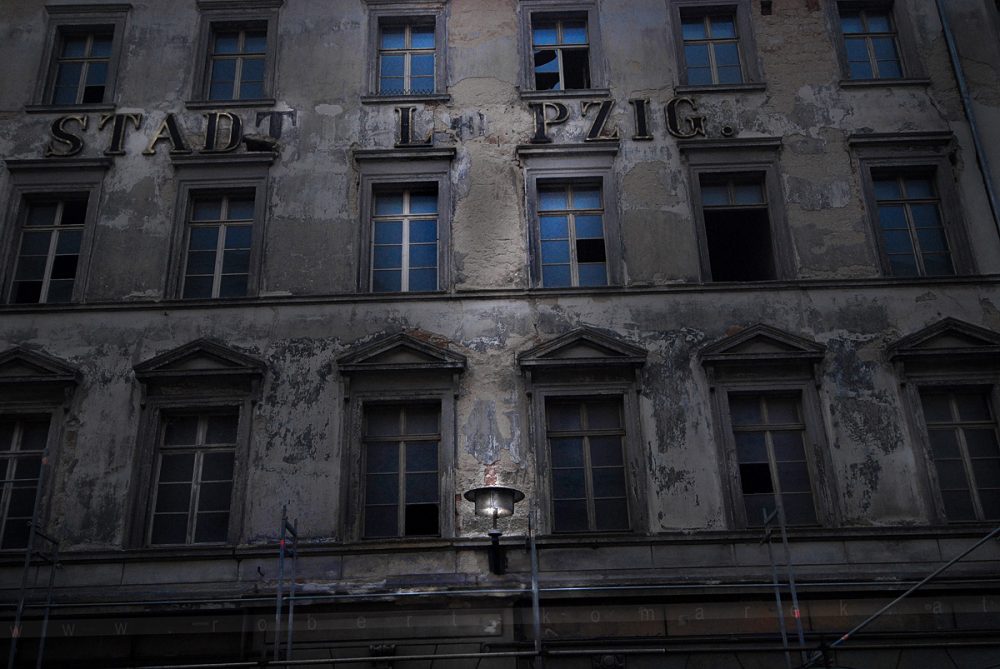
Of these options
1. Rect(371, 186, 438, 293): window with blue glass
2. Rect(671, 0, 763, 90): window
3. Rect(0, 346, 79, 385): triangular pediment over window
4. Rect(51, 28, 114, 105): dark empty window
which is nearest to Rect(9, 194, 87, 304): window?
Rect(0, 346, 79, 385): triangular pediment over window

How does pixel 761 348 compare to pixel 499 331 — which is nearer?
pixel 761 348

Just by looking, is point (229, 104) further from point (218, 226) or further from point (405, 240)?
point (405, 240)

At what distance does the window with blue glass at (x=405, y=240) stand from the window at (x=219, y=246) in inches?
77.2

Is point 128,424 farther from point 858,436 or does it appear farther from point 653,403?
point 858,436

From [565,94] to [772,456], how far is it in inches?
261

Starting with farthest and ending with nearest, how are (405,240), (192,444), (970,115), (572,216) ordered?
(970,115)
(572,216)
(405,240)
(192,444)

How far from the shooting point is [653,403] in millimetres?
14930

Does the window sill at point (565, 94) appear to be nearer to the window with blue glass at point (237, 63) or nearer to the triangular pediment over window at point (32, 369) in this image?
the window with blue glass at point (237, 63)

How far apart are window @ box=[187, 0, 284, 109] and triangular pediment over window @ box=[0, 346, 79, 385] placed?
4.80 metres

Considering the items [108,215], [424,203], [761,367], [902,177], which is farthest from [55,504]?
[902,177]

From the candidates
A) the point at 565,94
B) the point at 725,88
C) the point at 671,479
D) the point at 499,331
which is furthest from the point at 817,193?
the point at 499,331

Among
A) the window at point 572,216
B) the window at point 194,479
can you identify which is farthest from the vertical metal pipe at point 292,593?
the window at point 572,216

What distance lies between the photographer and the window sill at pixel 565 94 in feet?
57.0

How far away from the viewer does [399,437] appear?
14984 mm
